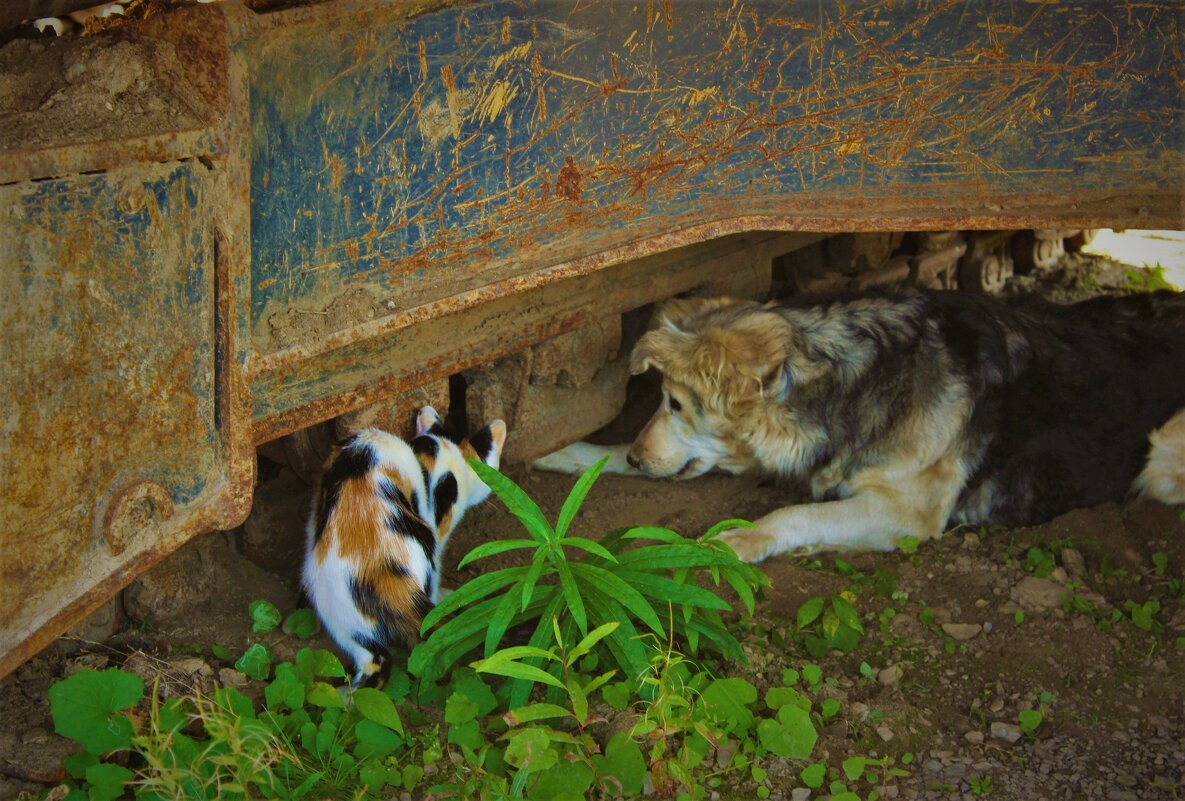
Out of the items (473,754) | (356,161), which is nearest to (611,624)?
(473,754)

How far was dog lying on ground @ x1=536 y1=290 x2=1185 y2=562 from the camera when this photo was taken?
4.24 m

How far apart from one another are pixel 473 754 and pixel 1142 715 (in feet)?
6.30

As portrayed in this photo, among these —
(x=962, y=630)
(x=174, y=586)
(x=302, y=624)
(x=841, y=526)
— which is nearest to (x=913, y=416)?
(x=841, y=526)

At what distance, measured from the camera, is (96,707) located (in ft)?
8.96

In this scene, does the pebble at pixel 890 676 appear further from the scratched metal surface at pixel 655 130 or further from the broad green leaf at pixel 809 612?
the scratched metal surface at pixel 655 130

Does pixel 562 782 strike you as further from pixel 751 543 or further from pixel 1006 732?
pixel 751 543

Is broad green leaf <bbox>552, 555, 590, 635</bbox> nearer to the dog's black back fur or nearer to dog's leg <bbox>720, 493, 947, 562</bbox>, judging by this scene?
dog's leg <bbox>720, 493, 947, 562</bbox>

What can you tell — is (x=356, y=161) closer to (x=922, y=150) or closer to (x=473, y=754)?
(x=473, y=754)

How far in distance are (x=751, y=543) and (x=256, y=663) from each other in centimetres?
175

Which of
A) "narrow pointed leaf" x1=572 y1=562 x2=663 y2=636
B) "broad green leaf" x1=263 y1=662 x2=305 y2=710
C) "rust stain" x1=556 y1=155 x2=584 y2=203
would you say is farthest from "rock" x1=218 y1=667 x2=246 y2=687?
"rust stain" x1=556 y1=155 x2=584 y2=203

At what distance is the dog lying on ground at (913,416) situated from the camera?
4.24 m

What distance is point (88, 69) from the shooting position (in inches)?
95.4

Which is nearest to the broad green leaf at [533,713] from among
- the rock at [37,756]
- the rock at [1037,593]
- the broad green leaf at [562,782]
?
the broad green leaf at [562,782]

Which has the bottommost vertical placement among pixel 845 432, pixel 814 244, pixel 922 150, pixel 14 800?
pixel 14 800
